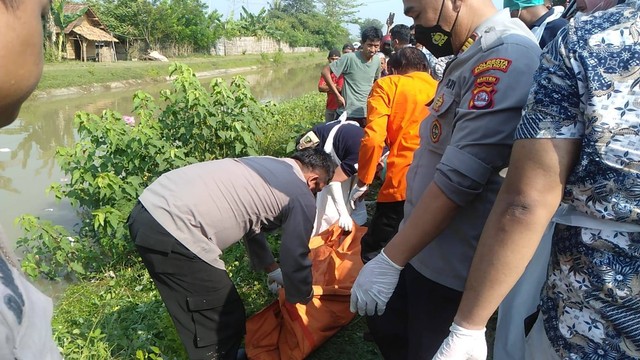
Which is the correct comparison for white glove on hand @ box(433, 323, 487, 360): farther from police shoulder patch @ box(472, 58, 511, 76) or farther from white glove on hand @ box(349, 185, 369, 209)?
white glove on hand @ box(349, 185, 369, 209)

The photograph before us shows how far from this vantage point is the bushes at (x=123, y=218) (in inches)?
113

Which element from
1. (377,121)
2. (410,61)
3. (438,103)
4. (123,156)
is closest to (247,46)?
(123,156)

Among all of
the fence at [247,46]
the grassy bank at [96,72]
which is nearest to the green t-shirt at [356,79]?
the grassy bank at [96,72]

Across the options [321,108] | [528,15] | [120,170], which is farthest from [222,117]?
[321,108]

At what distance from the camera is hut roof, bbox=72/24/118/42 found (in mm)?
24750

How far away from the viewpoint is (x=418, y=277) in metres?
1.62

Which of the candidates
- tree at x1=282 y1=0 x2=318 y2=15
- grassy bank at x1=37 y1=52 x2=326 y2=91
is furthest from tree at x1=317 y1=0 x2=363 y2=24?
grassy bank at x1=37 y1=52 x2=326 y2=91

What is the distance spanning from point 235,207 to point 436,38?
4.27 feet

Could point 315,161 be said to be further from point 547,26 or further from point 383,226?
point 547,26

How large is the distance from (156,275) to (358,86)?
3793 millimetres

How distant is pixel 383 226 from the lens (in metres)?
3.18

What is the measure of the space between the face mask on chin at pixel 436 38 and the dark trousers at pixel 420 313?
779 millimetres

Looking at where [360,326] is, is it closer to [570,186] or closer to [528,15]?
[570,186]

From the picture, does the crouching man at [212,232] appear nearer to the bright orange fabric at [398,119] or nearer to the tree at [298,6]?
the bright orange fabric at [398,119]
